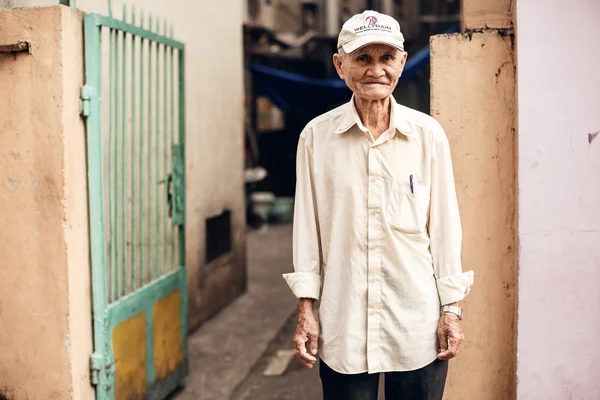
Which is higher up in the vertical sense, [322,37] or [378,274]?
[322,37]

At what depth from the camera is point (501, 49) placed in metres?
3.04

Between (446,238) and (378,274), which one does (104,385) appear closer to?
(378,274)

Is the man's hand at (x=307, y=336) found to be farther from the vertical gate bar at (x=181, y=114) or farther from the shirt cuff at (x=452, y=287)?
the vertical gate bar at (x=181, y=114)

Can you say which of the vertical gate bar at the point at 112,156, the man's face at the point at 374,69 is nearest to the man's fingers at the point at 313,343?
the man's face at the point at 374,69

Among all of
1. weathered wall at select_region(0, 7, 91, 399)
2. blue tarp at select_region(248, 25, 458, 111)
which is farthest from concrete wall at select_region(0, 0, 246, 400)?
blue tarp at select_region(248, 25, 458, 111)

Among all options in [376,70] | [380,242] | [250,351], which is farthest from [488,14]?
[250,351]

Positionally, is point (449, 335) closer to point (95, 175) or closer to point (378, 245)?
point (378, 245)

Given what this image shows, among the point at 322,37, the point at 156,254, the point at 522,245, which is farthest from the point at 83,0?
the point at 322,37

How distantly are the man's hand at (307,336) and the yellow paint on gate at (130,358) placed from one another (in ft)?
5.54

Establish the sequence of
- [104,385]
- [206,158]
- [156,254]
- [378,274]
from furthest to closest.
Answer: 1. [206,158]
2. [156,254]
3. [104,385]
4. [378,274]

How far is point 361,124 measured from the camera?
2.21 metres

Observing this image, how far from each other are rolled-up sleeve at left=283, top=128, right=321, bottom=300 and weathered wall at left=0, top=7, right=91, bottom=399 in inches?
56.0

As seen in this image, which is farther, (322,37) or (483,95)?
(322,37)

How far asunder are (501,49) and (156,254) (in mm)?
2626
